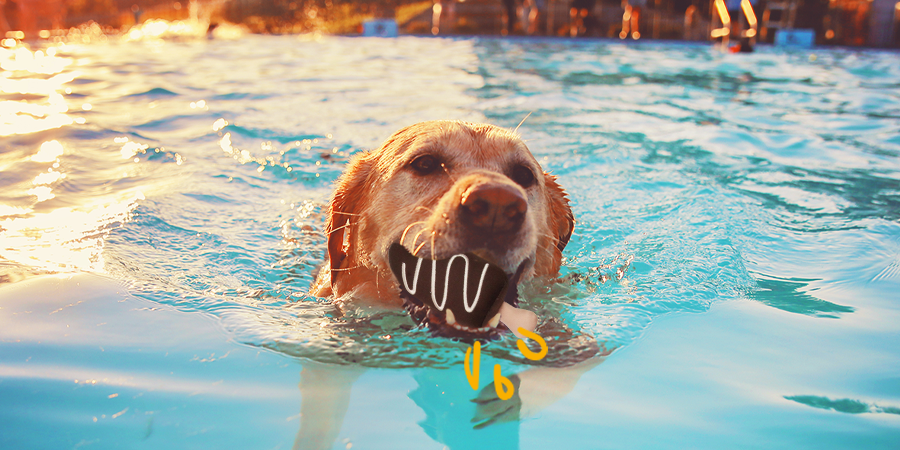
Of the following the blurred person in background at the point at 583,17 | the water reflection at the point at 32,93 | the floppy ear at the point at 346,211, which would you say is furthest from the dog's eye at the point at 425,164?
the blurred person in background at the point at 583,17

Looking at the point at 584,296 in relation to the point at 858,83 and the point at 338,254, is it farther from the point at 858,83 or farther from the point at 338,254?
the point at 858,83

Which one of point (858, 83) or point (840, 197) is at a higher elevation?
point (858, 83)

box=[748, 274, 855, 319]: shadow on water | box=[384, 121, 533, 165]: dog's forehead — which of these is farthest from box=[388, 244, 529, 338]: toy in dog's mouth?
box=[748, 274, 855, 319]: shadow on water

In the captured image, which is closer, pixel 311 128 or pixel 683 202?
pixel 683 202

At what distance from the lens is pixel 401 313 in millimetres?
3043

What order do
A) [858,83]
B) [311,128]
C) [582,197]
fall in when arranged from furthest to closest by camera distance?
1. [858,83]
2. [311,128]
3. [582,197]

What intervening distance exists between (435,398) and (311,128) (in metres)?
5.96

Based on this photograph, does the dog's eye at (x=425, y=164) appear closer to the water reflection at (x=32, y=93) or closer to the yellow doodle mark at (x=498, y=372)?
the yellow doodle mark at (x=498, y=372)

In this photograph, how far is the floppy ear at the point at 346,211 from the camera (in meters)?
3.39

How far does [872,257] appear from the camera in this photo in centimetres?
401

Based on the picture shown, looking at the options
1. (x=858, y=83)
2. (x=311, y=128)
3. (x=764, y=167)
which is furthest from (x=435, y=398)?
(x=858, y=83)

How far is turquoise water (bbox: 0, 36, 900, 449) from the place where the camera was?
2174 mm

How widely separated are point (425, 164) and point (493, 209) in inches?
35.9

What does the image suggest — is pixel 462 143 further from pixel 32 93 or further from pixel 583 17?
pixel 583 17
